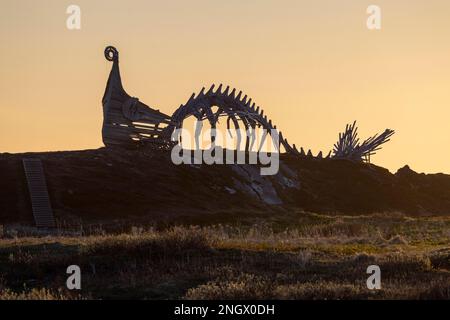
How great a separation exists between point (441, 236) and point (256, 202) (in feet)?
70.9

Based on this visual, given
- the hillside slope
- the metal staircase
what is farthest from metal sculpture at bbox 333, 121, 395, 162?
the metal staircase

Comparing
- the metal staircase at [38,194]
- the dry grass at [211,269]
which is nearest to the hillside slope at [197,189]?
the metal staircase at [38,194]

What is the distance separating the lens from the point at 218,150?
6281cm

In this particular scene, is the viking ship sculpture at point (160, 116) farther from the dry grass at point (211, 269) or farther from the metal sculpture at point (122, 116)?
the dry grass at point (211, 269)

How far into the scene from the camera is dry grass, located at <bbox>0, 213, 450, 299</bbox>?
15852 mm

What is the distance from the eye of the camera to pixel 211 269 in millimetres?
19266

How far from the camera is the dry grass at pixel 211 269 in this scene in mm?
15852

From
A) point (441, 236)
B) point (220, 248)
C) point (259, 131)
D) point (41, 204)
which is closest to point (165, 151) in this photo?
point (259, 131)

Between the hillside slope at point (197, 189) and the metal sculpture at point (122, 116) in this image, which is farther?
Result: the metal sculpture at point (122, 116)

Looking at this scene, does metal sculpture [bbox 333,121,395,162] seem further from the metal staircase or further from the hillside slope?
the metal staircase

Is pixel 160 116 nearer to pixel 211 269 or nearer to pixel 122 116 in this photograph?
pixel 122 116

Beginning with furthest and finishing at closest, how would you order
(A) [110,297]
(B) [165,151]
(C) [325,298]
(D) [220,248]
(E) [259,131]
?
1. (E) [259,131]
2. (B) [165,151]
3. (D) [220,248]
4. (A) [110,297]
5. (C) [325,298]

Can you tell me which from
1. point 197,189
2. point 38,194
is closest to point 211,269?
point 38,194
